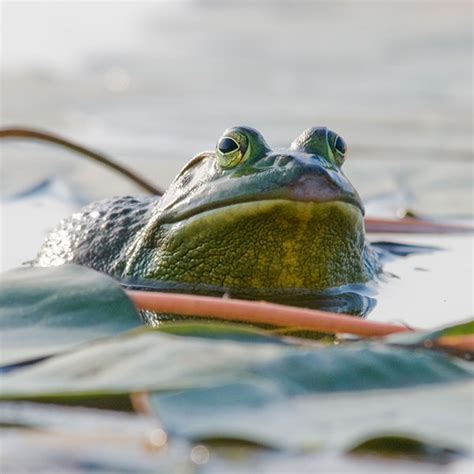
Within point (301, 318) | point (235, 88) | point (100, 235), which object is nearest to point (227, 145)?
point (100, 235)

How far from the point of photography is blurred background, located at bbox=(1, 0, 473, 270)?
7.87m

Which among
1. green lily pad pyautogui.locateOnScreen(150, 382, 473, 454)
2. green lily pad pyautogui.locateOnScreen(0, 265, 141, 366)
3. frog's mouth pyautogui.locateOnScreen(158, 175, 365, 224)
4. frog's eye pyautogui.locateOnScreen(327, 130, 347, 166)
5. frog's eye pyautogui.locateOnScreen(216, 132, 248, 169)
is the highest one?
frog's eye pyautogui.locateOnScreen(327, 130, 347, 166)

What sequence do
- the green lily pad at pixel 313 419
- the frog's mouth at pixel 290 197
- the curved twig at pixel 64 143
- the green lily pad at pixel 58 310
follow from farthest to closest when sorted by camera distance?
the curved twig at pixel 64 143 < the frog's mouth at pixel 290 197 < the green lily pad at pixel 58 310 < the green lily pad at pixel 313 419

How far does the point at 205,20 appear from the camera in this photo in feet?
54.0

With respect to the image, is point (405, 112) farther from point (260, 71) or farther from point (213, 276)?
point (213, 276)

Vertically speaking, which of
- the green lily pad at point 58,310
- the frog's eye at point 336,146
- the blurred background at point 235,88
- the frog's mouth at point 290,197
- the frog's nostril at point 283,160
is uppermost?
the blurred background at point 235,88

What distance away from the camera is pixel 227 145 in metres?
4.55

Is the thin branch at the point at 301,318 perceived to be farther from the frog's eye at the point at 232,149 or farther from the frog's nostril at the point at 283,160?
the frog's eye at the point at 232,149

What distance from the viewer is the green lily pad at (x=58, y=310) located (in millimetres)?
2988

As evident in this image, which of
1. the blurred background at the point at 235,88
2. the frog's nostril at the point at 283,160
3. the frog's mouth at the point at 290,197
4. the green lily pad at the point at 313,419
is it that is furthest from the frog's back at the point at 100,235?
the green lily pad at the point at 313,419

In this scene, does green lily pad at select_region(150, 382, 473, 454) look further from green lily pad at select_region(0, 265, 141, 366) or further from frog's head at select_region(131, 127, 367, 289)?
frog's head at select_region(131, 127, 367, 289)

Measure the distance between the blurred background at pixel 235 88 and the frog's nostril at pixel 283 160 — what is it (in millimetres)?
1842

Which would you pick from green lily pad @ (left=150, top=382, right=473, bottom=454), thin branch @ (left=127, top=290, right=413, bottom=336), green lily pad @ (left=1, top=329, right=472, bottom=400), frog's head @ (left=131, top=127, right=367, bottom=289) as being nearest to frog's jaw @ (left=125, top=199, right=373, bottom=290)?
frog's head @ (left=131, top=127, right=367, bottom=289)

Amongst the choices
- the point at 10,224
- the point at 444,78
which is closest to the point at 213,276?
the point at 10,224
